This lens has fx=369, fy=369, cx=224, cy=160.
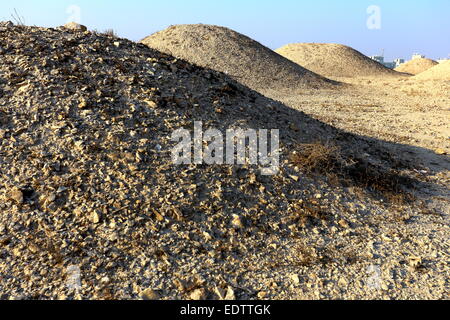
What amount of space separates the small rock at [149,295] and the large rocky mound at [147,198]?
0.02 meters

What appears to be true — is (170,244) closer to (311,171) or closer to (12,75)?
(311,171)

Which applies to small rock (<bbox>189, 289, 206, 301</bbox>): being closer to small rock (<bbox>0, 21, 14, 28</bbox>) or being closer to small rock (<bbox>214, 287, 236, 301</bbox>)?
small rock (<bbox>214, 287, 236, 301</bbox>)

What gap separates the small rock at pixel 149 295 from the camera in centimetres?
458

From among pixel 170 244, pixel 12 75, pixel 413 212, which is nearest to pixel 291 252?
pixel 170 244

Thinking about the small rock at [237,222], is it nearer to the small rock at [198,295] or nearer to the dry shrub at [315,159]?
the small rock at [198,295]

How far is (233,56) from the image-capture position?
27734mm

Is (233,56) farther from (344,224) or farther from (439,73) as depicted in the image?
(344,224)

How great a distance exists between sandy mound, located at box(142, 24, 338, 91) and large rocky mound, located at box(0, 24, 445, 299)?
58.8ft

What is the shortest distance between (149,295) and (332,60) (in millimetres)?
43022

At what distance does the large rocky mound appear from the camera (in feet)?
16.1

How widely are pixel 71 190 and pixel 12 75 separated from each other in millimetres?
3404

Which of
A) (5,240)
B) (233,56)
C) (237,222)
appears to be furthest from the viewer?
(233,56)

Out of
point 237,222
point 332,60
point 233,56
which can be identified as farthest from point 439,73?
point 237,222

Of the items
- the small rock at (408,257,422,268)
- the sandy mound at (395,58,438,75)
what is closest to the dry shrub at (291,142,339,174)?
the small rock at (408,257,422,268)
